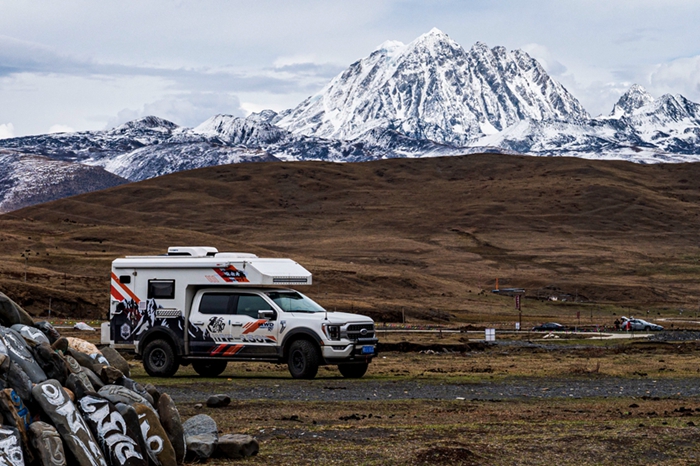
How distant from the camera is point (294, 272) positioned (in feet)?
77.7

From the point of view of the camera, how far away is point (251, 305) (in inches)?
919

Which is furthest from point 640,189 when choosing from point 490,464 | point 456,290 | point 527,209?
point 490,464

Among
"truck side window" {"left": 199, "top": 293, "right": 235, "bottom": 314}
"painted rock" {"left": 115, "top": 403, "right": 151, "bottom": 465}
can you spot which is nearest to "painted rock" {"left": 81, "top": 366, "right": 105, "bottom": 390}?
"painted rock" {"left": 115, "top": 403, "right": 151, "bottom": 465}

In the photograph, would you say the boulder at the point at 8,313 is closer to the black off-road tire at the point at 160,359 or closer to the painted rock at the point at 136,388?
the painted rock at the point at 136,388

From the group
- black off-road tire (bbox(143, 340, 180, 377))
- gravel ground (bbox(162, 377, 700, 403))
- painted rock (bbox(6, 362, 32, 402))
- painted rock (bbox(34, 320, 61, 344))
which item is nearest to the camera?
painted rock (bbox(6, 362, 32, 402))

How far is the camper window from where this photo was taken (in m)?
23.8

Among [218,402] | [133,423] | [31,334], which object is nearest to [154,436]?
[133,423]

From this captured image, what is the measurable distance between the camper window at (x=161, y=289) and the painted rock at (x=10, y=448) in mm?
15090

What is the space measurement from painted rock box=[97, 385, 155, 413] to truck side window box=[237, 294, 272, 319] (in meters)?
12.6

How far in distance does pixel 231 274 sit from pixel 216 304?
86 cm

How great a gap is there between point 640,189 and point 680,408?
7222 inches

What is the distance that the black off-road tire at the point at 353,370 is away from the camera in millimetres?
23781

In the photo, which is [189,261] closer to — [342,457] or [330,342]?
[330,342]

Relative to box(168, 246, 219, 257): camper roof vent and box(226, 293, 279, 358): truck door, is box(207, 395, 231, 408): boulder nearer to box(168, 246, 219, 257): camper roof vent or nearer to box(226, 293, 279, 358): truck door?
box(226, 293, 279, 358): truck door
